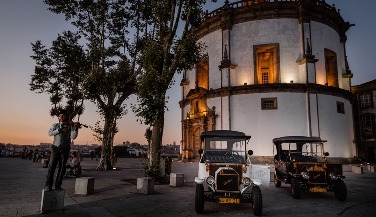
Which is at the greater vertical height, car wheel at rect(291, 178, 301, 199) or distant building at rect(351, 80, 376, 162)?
distant building at rect(351, 80, 376, 162)

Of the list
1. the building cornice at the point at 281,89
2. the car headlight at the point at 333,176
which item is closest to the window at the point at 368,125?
the building cornice at the point at 281,89

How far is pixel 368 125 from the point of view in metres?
35.3

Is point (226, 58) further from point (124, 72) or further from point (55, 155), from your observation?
point (55, 155)

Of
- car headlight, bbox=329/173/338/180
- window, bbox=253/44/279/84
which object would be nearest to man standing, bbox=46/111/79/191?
car headlight, bbox=329/173/338/180

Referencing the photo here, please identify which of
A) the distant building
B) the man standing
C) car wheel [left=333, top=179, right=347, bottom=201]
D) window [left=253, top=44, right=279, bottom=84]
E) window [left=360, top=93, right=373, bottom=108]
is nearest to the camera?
the man standing

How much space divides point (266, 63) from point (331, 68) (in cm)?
763

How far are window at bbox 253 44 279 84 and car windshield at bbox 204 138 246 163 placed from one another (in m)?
20.0

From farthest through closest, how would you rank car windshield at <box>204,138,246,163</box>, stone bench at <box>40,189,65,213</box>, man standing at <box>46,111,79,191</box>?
car windshield at <box>204,138,246,163</box>
man standing at <box>46,111,79,191</box>
stone bench at <box>40,189,65,213</box>

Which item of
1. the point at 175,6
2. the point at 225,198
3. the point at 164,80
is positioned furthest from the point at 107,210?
the point at 175,6

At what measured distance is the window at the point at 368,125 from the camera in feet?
114

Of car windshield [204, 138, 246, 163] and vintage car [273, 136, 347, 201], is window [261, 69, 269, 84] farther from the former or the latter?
car windshield [204, 138, 246, 163]

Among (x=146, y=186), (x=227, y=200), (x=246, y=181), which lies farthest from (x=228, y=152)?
(x=146, y=186)

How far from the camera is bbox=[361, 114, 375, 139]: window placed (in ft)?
114

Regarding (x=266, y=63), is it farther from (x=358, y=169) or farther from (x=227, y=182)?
(x=227, y=182)
